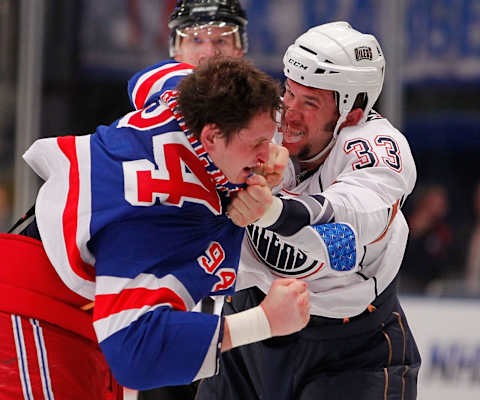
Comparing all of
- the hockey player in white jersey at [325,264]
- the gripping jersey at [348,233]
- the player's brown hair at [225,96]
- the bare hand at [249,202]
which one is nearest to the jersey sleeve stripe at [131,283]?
the bare hand at [249,202]

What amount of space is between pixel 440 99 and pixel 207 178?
5406 mm

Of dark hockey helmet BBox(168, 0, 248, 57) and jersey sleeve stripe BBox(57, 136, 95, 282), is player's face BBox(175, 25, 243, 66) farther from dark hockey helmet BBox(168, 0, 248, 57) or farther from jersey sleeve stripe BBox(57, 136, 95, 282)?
jersey sleeve stripe BBox(57, 136, 95, 282)

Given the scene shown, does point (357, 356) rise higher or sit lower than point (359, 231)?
lower

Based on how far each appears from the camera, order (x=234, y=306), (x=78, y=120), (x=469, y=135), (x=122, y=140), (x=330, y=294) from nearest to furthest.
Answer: (x=122, y=140)
(x=330, y=294)
(x=234, y=306)
(x=469, y=135)
(x=78, y=120)

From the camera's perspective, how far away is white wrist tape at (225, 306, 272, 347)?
1.83 meters

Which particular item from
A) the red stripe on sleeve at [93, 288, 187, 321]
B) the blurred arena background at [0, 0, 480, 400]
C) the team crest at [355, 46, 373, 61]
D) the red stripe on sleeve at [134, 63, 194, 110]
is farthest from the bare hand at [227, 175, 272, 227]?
the blurred arena background at [0, 0, 480, 400]

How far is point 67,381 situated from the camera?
6.33ft

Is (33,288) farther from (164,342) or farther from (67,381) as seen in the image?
(164,342)

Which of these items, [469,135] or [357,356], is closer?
[357,356]

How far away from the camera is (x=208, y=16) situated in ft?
10.4

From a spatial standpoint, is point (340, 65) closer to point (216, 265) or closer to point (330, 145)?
point (330, 145)

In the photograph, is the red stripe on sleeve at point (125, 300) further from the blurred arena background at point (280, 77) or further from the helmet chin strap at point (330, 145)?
the blurred arena background at point (280, 77)

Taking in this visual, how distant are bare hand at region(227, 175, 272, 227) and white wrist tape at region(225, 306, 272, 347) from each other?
204 mm

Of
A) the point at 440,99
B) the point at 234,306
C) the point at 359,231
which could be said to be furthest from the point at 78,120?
the point at 359,231
